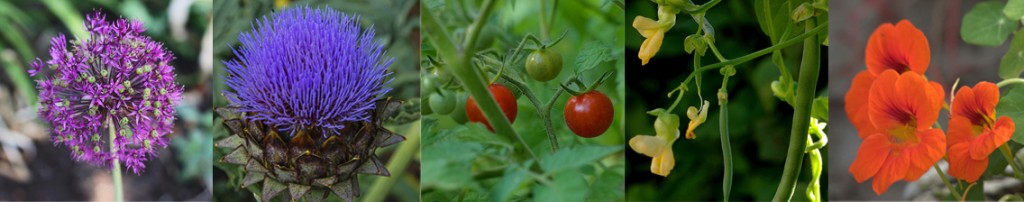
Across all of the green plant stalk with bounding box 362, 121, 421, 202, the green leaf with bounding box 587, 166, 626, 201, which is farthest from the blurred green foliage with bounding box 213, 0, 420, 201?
the green leaf with bounding box 587, 166, 626, 201

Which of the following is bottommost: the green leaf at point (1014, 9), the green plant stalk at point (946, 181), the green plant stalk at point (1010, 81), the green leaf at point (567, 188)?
the green plant stalk at point (946, 181)

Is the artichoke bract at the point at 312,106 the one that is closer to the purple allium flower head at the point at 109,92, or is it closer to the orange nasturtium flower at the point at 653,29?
the purple allium flower head at the point at 109,92

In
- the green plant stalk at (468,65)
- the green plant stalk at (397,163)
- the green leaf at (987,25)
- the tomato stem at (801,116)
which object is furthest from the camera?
the green leaf at (987,25)

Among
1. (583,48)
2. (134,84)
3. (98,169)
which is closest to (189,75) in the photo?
(134,84)

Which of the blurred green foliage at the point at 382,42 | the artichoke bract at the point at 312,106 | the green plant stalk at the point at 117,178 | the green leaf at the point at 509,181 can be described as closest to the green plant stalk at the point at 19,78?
the green plant stalk at the point at 117,178

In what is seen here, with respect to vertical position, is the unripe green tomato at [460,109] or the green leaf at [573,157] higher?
the unripe green tomato at [460,109]

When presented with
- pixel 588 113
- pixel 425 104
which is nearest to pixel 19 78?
Result: pixel 425 104

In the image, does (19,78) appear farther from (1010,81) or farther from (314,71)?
(1010,81)
